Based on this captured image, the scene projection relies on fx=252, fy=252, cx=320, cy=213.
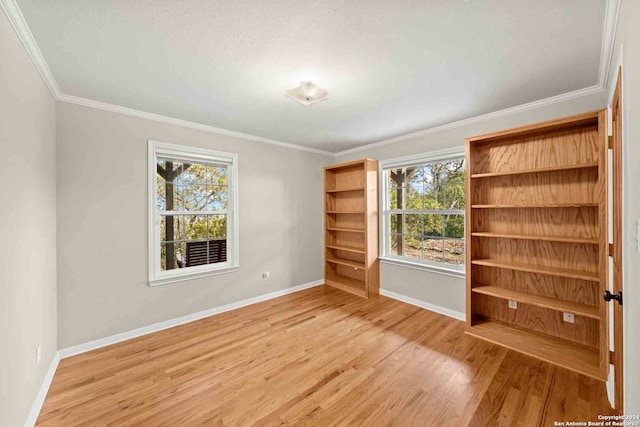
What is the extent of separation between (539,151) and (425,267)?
1.82 meters

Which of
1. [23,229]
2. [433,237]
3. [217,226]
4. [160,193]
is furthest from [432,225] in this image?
[23,229]

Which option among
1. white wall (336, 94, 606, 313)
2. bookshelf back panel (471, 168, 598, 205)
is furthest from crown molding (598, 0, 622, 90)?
bookshelf back panel (471, 168, 598, 205)

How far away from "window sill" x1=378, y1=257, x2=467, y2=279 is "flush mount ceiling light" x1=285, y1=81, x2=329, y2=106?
2.59 metres

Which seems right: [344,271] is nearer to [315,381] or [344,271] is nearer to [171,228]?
[315,381]

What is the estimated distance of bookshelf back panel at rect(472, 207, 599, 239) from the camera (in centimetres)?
230

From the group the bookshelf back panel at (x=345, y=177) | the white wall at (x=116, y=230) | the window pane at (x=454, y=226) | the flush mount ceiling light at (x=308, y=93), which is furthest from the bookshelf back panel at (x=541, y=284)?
the white wall at (x=116, y=230)

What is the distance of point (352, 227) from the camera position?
446 cm

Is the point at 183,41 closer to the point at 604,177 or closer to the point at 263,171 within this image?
the point at 263,171

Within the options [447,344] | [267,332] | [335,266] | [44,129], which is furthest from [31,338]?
[335,266]

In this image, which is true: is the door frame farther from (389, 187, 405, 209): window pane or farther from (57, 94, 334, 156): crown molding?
(57, 94, 334, 156): crown molding

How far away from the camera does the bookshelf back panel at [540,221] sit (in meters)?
2.30

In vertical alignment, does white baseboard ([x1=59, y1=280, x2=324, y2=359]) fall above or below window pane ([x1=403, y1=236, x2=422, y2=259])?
below

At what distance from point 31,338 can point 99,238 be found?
3.54 feet

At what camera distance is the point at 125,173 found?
8.88ft
